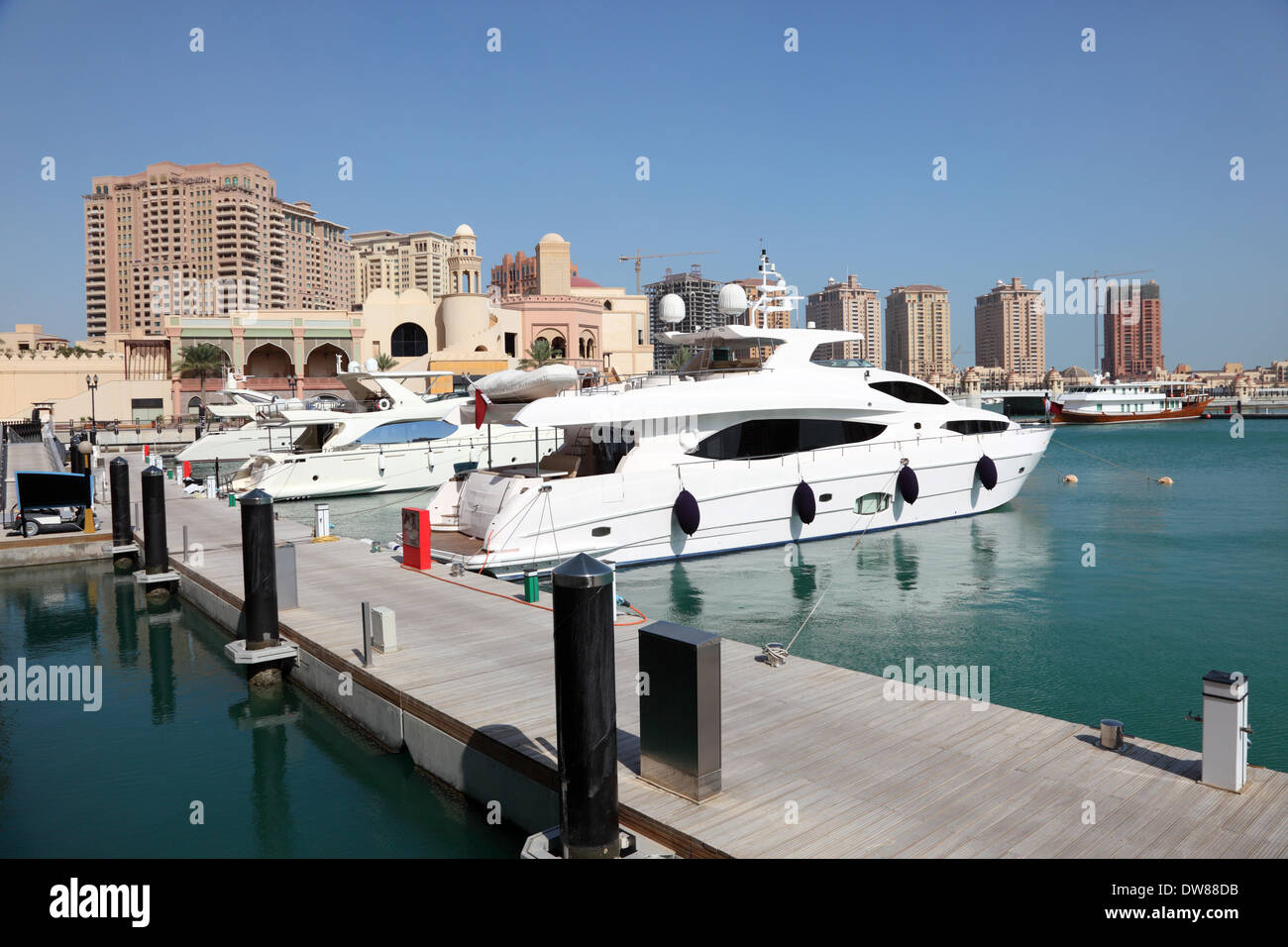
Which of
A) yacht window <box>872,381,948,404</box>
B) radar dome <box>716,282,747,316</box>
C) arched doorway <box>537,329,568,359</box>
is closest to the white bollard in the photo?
yacht window <box>872,381,948,404</box>

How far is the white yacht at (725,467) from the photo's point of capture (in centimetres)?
1585

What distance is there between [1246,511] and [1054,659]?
19.5m

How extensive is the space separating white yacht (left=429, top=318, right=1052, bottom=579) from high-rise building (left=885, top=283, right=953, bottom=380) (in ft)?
533

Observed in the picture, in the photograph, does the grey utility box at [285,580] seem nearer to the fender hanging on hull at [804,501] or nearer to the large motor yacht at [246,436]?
the fender hanging on hull at [804,501]

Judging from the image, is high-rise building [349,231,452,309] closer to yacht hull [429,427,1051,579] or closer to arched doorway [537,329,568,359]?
arched doorway [537,329,568,359]

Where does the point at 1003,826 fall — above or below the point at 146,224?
below

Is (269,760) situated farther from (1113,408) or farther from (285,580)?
(1113,408)

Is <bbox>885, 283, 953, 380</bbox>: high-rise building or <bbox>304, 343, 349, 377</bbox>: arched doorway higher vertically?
<bbox>885, 283, 953, 380</bbox>: high-rise building

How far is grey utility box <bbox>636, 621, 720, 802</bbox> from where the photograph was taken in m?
5.85

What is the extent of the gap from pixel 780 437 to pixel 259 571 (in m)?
11.3

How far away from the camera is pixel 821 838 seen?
536cm
